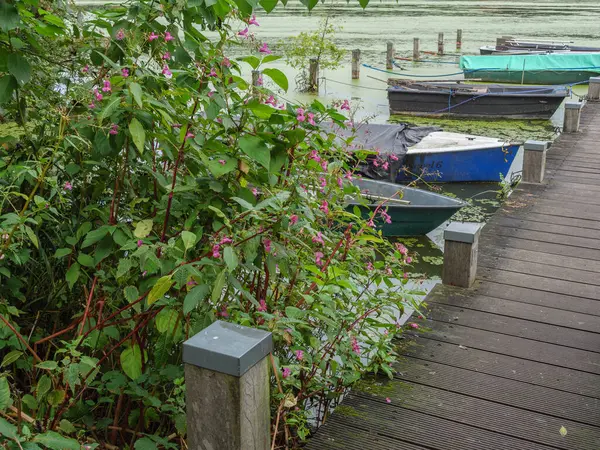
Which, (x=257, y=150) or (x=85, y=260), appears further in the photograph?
(x=85, y=260)

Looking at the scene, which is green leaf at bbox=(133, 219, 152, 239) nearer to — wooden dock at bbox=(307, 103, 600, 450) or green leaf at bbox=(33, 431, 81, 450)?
green leaf at bbox=(33, 431, 81, 450)

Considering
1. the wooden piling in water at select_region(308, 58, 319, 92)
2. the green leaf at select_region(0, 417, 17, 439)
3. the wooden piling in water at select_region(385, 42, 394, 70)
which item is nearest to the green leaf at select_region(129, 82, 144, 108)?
the green leaf at select_region(0, 417, 17, 439)

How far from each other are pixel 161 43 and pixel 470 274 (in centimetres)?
215

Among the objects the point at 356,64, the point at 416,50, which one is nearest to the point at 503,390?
the point at 356,64

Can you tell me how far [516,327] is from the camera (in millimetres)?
3434

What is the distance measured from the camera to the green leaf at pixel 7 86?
218cm

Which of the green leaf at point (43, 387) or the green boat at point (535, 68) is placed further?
the green boat at point (535, 68)

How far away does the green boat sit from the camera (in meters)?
15.8

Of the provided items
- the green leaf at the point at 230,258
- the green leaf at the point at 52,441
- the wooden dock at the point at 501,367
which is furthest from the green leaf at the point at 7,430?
the wooden dock at the point at 501,367

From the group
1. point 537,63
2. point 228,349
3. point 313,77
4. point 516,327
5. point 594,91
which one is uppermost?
point 228,349

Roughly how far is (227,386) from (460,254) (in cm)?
237

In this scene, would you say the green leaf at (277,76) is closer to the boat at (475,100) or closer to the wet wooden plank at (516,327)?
the wet wooden plank at (516,327)

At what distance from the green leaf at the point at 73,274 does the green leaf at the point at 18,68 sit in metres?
0.57

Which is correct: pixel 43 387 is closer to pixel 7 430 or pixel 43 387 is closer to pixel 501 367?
pixel 7 430
